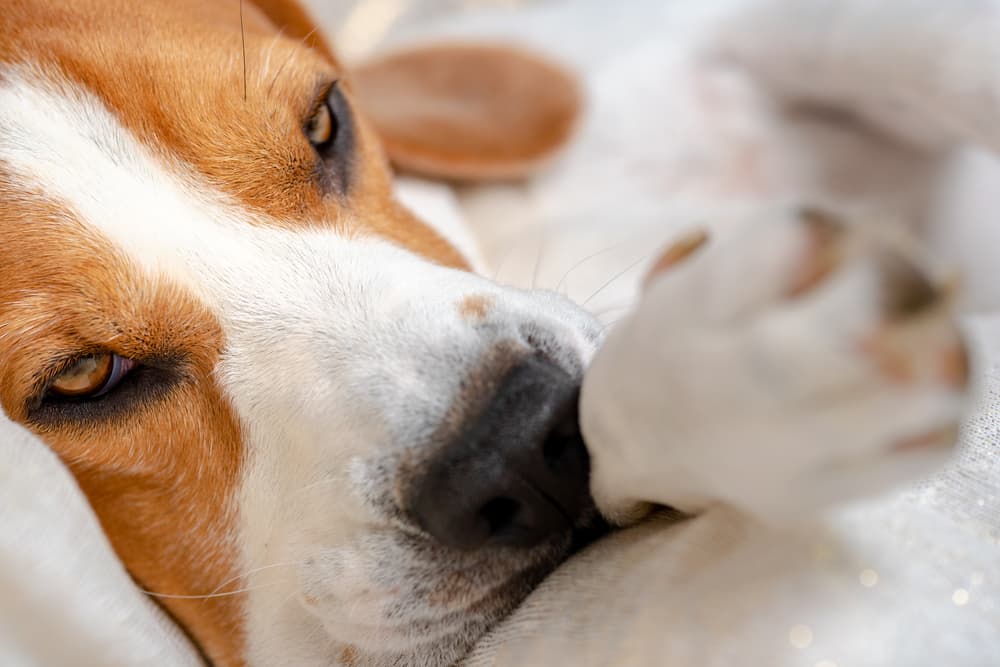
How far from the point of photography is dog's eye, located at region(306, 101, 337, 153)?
1.32m

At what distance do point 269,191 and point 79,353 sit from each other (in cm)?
32

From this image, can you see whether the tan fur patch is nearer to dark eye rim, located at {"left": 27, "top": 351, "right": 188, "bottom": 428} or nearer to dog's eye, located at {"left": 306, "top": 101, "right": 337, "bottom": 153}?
dark eye rim, located at {"left": 27, "top": 351, "right": 188, "bottom": 428}

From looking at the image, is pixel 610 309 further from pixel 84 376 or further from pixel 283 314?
pixel 84 376

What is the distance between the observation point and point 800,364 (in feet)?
1.82

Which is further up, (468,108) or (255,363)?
(255,363)

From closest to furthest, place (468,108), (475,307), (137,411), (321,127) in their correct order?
(475,307) → (137,411) → (321,127) → (468,108)

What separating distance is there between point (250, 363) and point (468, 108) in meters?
1.21

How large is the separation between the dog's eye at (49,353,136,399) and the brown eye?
0.43 metres

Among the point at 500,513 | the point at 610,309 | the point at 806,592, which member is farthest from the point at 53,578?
the point at 610,309

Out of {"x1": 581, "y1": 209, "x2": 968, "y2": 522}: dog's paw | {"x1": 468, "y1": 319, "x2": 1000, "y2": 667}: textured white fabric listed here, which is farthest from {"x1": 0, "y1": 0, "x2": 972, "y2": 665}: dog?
{"x1": 581, "y1": 209, "x2": 968, "y2": 522}: dog's paw

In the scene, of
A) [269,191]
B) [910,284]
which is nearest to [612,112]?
[269,191]

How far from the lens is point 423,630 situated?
0.96m

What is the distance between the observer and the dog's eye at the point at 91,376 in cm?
108

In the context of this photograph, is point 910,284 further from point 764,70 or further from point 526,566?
point 764,70
